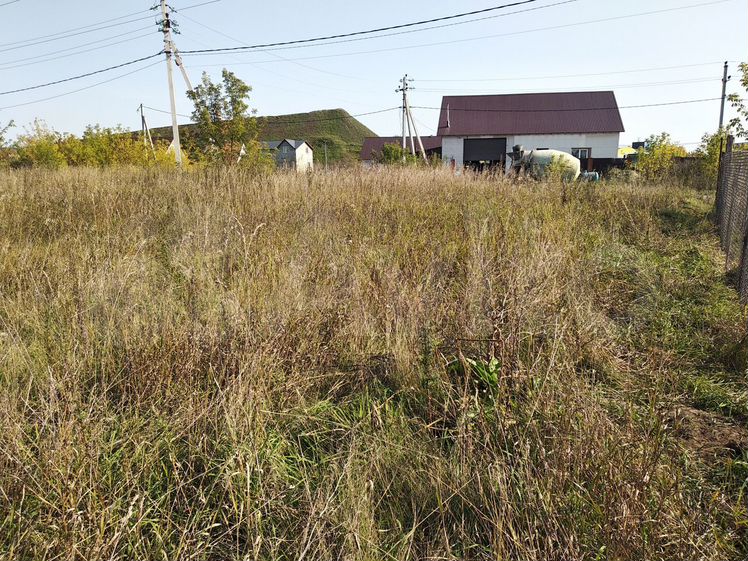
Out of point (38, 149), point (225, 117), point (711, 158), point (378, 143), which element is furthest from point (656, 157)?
point (378, 143)

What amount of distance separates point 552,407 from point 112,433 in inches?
71.1

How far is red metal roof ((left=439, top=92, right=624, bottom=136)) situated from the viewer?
3628 centimetres

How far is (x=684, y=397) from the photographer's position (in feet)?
7.97

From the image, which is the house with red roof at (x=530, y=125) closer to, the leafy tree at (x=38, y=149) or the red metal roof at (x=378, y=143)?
the red metal roof at (x=378, y=143)

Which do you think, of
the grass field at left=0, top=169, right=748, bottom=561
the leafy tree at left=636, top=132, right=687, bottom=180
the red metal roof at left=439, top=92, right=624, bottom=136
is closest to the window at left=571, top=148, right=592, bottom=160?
the red metal roof at left=439, top=92, right=624, bottom=136

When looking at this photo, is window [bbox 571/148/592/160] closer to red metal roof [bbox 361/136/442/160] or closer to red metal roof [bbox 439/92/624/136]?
red metal roof [bbox 439/92/624/136]

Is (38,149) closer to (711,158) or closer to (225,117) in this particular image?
(225,117)

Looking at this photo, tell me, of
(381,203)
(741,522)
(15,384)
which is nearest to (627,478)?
(741,522)

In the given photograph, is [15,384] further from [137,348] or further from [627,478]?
[627,478]

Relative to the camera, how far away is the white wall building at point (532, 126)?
35.8 m

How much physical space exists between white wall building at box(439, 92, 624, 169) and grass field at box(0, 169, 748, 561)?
1345 inches

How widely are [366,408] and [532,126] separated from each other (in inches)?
1554

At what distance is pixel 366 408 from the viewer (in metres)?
2.21

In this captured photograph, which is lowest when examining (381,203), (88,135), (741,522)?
(741,522)
